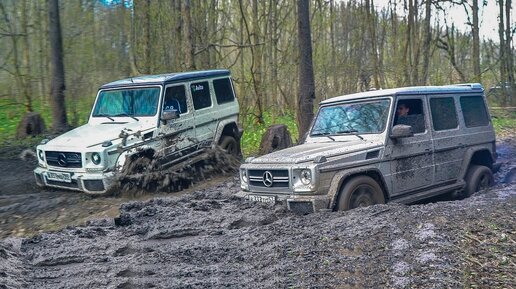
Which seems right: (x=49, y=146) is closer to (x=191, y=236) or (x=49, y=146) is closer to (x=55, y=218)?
(x=55, y=218)

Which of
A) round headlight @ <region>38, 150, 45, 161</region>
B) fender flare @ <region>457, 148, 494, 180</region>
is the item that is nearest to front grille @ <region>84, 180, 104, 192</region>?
round headlight @ <region>38, 150, 45, 161</region>

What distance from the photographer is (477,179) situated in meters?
8.85

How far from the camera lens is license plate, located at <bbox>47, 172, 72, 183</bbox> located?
966 centimetres

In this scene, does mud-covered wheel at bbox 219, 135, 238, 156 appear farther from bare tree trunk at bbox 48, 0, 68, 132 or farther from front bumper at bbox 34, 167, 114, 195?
bare tree trunk at bbox 48, 0, 68, 132

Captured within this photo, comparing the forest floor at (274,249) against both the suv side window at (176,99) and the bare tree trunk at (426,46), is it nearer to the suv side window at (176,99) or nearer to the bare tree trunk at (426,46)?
the suv side window at (176,99)

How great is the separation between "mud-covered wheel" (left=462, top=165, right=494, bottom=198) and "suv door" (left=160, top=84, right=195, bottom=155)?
5118mm

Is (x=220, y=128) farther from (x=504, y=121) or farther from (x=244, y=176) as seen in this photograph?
(x=504, y=121)

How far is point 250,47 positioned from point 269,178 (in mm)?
12984

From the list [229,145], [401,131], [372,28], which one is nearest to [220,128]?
[229,145]

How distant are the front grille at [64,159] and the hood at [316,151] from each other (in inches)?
143

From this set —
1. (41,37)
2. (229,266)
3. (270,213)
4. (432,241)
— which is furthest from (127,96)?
(41,37)

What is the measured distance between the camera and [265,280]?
4727 millimetres

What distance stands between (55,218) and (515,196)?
6.52 meters

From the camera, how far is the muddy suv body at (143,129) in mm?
9531
